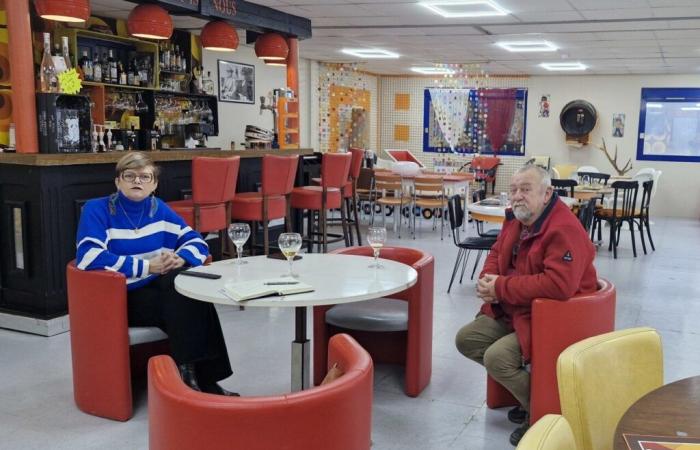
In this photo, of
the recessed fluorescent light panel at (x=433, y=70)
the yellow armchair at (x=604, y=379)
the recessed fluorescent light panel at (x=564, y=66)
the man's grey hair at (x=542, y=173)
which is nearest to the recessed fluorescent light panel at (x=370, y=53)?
the recessed fluorescent light panel at (x=433, y=70)

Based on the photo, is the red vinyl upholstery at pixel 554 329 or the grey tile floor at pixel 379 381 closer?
the red vinyl upholstery at pixel 554 329

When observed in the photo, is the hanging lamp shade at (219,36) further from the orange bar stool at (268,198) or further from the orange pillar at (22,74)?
the orange pillar at (22,74)

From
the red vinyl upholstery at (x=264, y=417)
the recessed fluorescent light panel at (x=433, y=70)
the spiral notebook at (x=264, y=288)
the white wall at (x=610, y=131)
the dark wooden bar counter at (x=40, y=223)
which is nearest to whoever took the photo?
the red vinyl upholstery at (x=264, y=417)

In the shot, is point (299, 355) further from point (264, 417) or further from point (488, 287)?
point (264, 417)

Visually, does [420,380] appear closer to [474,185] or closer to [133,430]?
[133,430]

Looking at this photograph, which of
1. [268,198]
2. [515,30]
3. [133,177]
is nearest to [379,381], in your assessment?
[133,177]

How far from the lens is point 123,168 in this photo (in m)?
3.48

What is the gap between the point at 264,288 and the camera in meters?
2.77

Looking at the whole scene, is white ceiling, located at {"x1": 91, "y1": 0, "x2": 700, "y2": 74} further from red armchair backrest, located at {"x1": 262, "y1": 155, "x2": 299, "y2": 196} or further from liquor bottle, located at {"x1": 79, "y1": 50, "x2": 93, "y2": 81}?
red armchair backrest, located at {"x1": 262, "y1": 155, "x2": 299, "y2": 196}

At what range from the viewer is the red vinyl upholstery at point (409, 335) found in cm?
364

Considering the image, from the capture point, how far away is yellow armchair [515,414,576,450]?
131 centimetres

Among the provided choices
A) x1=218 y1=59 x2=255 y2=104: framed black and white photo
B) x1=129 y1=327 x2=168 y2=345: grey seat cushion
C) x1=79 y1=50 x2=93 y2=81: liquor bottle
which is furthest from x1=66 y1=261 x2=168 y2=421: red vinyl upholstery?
x1=218 y1=59 x2=255 y2=104: framed black and white photo

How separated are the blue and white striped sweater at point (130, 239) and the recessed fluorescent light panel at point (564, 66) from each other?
9.93 metres

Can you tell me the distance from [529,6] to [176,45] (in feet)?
15.0
